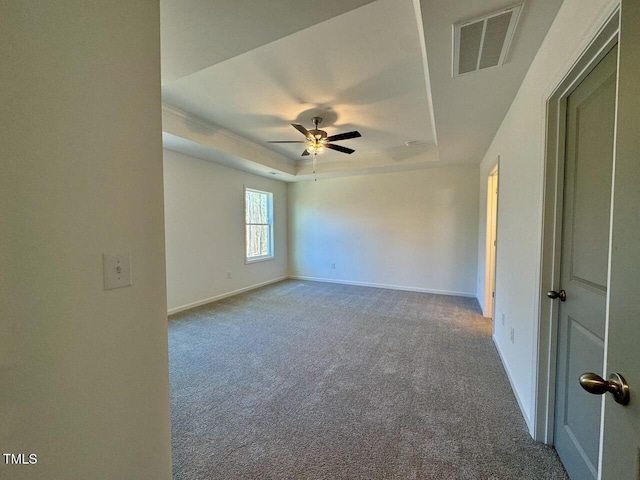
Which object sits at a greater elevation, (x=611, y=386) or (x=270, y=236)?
(x=270, y=236)

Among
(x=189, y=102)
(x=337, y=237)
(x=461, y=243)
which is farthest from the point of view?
(x=337, y=237)

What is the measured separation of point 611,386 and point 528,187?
5.30ft

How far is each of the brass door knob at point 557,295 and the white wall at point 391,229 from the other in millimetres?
3661

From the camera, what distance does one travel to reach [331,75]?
2404mm

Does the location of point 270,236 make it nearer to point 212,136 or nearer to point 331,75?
point 212,136

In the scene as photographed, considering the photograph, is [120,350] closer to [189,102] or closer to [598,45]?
[598,45]

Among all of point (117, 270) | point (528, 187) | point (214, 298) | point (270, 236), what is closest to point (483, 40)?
point (528, 187)

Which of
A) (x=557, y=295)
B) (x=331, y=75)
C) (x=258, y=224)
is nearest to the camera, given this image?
(x=557, y=295)

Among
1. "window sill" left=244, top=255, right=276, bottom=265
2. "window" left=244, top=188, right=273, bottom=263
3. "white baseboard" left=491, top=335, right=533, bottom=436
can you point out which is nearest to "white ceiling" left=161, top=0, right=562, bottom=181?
"window" left=244, top=188, right=273, bottom=263

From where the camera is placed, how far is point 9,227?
2.19 ft

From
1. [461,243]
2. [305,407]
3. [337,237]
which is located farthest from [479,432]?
[337,237]

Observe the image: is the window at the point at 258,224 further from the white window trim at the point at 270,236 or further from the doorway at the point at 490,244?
the doorway at the point at 490,244

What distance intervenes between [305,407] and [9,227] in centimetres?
186

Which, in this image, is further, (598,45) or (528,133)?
(528,133)
